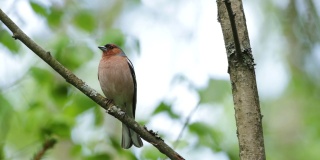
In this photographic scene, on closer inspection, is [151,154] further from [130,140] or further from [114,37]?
[114,37]

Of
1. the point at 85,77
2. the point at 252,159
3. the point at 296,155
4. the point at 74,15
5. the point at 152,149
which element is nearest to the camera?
the point at 252,159

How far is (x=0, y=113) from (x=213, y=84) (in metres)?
1.90

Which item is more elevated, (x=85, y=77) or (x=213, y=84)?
(x=85, y=77)

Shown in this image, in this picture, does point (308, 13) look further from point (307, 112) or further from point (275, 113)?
point (275, 113)

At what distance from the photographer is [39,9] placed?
5641mm

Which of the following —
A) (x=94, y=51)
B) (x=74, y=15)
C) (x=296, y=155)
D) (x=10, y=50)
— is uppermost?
(x=296, y=155)

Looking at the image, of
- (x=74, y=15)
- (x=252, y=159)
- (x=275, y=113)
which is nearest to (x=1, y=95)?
(x=74, y=15)

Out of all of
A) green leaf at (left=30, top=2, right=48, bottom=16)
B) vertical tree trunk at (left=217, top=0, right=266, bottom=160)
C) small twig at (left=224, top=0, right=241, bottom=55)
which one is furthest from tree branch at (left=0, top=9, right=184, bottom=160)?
green leaf at (left=30, top=2, right=48, bottom=16)

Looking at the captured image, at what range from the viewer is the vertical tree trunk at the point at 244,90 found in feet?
11.2

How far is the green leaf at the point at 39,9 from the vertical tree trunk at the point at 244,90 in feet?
8.59

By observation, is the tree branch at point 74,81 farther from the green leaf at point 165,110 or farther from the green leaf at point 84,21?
the green leaf at point 84,21

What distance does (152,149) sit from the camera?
5035mm

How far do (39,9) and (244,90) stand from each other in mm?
2957

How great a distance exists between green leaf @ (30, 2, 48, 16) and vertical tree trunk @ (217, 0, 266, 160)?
262 cm
